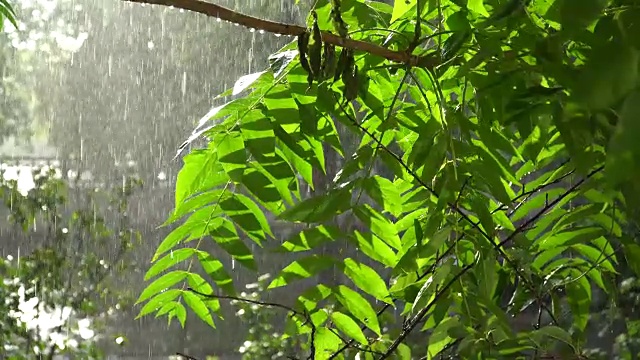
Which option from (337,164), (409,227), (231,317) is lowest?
(231,317)

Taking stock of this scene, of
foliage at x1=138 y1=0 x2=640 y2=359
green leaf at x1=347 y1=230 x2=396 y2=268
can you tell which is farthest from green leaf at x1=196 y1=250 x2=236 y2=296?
green leaf at x1=347 y1=230 x2=396 y2=268

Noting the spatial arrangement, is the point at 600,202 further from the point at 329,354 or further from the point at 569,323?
the point at 569,323

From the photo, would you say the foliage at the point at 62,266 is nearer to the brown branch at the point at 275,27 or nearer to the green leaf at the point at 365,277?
the green leaf at the point at 365,277

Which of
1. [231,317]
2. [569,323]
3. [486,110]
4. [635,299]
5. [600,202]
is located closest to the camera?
[486,110]

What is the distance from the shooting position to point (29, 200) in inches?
77.2

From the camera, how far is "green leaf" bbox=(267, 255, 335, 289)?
0.60 metres

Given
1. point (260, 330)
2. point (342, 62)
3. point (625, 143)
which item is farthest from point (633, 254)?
point (260, 330)

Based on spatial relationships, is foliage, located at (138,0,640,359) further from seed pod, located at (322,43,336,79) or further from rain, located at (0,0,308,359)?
rain, located at (0,0,308,359)

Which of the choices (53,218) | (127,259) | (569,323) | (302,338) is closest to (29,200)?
(53,218)

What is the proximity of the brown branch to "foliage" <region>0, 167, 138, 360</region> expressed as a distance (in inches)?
64.2

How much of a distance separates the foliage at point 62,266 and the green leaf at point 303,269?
1.47 m

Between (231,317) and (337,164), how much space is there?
0.53 metres


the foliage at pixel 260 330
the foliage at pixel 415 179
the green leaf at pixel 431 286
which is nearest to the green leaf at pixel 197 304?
the foliage at pixel 415 179

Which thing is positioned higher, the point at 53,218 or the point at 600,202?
the point at 600,202
